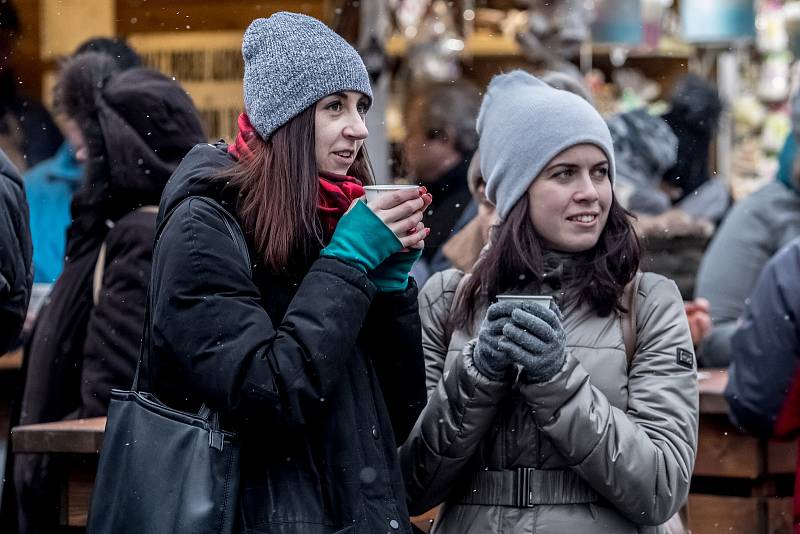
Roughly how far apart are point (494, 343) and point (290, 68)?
2.41 feet

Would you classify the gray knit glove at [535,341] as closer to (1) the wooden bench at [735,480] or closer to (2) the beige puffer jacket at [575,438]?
(2) the beige puffer jacket at [575,438]

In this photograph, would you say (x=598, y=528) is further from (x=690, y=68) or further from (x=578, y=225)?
(x=690, y=68)

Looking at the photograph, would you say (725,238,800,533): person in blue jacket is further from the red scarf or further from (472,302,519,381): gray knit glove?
the red scarf

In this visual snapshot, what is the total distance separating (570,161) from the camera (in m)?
3.17

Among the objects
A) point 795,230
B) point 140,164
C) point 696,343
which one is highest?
point 140,164

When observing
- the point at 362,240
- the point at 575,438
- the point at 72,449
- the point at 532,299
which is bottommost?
the point at 72,449

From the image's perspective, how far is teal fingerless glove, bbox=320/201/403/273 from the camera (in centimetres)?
260

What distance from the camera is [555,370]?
2.83 metres

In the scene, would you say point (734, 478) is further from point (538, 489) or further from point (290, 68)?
point (290, 68)

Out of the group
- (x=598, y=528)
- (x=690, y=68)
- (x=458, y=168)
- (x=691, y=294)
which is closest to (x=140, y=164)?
(x=458, y=168)

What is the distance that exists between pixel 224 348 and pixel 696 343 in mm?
3189

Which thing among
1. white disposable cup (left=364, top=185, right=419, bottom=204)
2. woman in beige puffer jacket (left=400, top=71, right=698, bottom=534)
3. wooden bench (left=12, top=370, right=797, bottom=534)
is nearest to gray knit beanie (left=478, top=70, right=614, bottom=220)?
woman in beige puffer jacket (left=400, top=71, right=698, bottom=534)

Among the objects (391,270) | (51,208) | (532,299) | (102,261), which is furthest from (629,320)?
(51,208)

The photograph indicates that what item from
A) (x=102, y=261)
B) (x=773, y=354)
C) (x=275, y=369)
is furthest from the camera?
(x=102, y=261)
